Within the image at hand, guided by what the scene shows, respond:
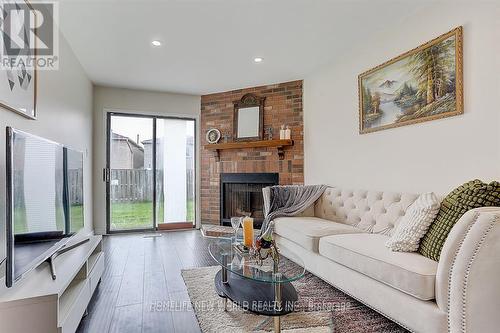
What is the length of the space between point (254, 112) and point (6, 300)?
13.2ft

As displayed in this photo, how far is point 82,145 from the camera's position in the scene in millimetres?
3904

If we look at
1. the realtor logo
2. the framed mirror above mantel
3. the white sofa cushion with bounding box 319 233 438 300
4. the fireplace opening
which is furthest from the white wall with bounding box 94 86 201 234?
the white sofa cushion with bounding box 319 233 438 300

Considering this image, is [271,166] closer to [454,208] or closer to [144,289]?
[144,289]

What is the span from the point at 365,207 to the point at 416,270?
1330mm

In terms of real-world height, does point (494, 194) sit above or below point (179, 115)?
below

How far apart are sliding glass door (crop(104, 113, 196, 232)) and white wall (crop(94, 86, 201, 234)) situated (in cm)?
11

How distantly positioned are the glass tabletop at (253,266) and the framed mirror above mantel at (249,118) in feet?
9.11

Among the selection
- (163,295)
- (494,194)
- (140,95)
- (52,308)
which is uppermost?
(140,95)

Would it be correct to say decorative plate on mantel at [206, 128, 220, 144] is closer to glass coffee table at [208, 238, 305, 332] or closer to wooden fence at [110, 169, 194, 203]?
wooden fence at [110, 169, 194, 203]

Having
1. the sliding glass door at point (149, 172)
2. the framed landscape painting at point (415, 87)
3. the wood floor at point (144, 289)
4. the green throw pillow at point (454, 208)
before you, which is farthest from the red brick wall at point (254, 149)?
the green throw pillow at point (454, 208)

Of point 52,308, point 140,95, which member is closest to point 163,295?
point 52,308

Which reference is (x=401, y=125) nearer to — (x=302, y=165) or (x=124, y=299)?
(x=302, y=165)

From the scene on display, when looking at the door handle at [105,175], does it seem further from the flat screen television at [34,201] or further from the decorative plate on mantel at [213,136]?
the flat screen television at [34,201]

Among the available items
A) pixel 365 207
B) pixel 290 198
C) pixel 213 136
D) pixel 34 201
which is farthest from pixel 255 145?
pixel 34 201
